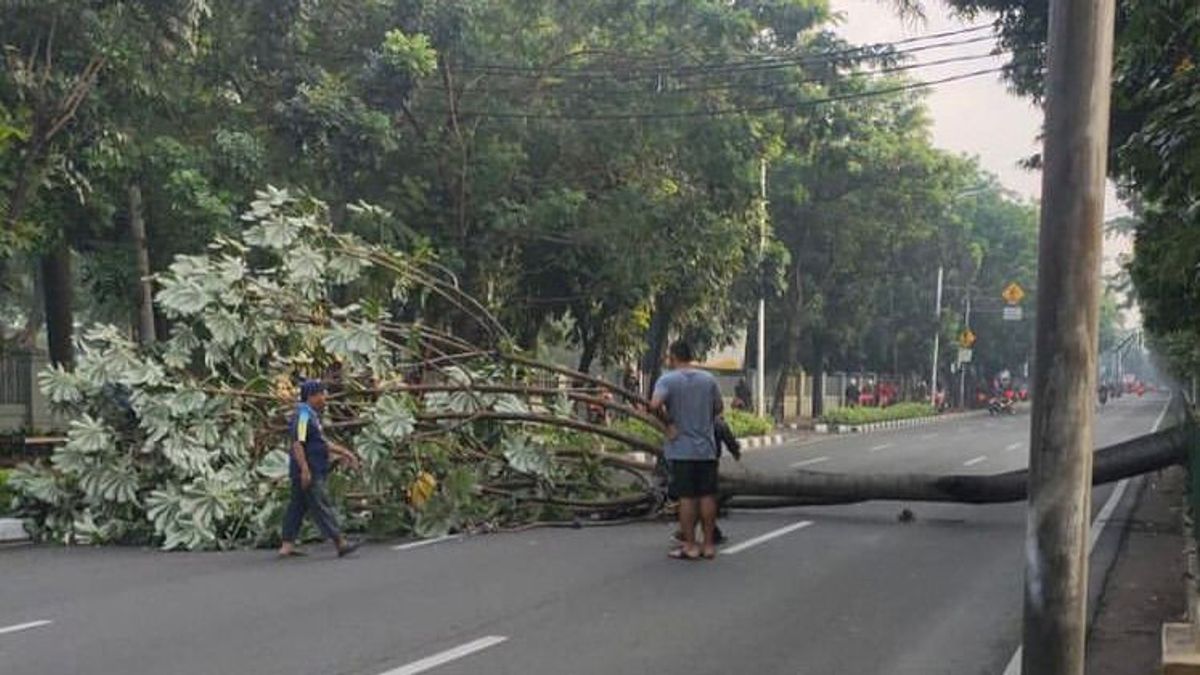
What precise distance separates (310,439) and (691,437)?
348 cm

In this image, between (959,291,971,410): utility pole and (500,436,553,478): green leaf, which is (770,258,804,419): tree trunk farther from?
(500,436,553,478): green leaf

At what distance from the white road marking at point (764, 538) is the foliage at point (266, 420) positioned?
1969mm

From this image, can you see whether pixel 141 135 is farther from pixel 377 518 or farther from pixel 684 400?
pixel 684 400

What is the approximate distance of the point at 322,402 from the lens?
1152cm

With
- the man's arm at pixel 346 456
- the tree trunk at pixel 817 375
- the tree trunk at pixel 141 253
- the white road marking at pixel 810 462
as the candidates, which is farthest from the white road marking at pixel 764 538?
the tree trunk at pixel 817 375

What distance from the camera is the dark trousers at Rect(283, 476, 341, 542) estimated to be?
1082 centimetres

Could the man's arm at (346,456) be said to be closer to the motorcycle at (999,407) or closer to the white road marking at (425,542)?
the white road marking at (425,542)

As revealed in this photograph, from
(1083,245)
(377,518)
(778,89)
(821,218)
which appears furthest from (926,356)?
(1083,245)

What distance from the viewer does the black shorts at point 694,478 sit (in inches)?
402

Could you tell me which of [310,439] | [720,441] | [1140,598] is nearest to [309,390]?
[310,439]

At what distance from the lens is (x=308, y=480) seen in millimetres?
10719

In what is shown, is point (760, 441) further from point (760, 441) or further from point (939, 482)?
point (939, 482)

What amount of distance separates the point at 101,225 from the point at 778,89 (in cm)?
1379

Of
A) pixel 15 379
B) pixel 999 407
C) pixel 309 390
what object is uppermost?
pixel 15 379
